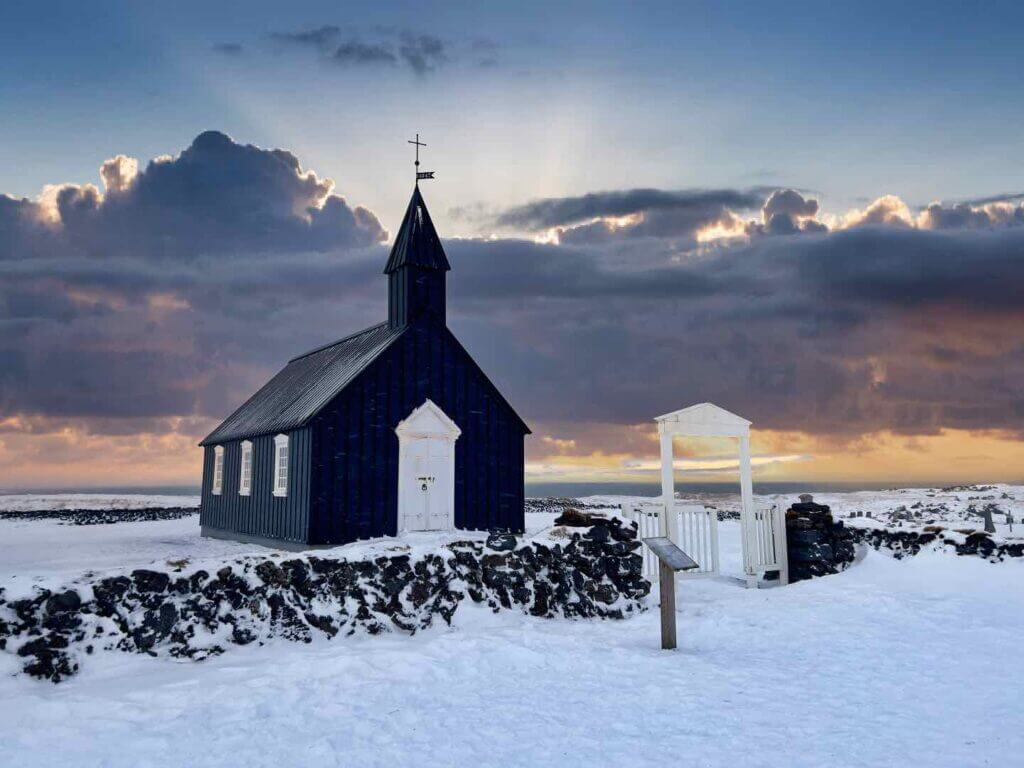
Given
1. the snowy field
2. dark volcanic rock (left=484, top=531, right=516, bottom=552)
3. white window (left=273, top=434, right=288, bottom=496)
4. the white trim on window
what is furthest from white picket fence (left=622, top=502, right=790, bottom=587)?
the white trim on window

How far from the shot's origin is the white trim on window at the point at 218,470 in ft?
91.8

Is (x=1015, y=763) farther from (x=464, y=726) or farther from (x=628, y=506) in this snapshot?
(x=628, y=506)

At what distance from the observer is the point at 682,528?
1644 centimetres

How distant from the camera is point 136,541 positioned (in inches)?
1081

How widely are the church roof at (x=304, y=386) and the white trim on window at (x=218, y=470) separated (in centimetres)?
43

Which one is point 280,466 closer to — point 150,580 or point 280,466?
point 280,466

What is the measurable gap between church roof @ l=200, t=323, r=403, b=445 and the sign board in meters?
10.9

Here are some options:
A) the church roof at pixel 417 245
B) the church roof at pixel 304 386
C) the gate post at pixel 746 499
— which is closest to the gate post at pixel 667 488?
the gate post at pixel 746 499

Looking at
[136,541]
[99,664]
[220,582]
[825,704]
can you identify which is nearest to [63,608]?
[99,664]

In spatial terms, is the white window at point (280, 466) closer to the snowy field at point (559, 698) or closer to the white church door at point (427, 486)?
the white church door at point (427, 486)

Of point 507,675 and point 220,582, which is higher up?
Result: point 220,582

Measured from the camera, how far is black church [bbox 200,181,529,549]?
1939 centimetres

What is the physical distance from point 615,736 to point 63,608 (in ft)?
21.2

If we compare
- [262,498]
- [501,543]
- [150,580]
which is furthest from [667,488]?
[262,498]
